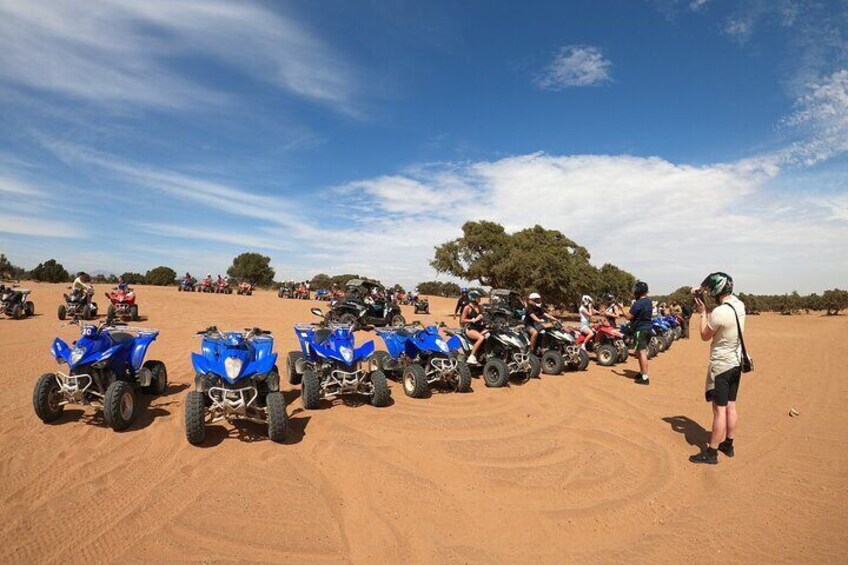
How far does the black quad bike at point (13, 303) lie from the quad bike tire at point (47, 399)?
11999 mm

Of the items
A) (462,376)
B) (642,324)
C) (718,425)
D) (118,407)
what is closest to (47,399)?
(118,407)

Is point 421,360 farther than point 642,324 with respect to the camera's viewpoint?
No

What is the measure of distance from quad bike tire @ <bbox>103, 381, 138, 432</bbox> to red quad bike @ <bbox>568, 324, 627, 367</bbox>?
8465 millimetres

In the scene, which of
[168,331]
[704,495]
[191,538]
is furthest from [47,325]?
[704,495]

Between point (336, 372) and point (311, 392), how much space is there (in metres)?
0.42

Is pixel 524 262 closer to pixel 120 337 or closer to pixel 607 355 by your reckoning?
pixel 607 355

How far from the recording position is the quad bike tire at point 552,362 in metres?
9.28

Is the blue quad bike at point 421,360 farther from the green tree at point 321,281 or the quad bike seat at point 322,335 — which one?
the green tree at point 321,281

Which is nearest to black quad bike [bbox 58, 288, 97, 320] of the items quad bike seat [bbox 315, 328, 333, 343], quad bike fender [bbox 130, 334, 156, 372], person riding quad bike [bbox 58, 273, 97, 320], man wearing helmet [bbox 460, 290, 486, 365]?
person riding quad bike [bbox 58, 273, 97, 320]

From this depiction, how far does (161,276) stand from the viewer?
48.5 m

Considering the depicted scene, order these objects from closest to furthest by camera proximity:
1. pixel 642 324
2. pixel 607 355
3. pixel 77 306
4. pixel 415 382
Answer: pixel 415 382 → pixel 642 324 → pixel 607 355 → pixel 77 306

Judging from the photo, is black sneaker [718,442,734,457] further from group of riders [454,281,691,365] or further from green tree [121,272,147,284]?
green tree [121,272,147,284]

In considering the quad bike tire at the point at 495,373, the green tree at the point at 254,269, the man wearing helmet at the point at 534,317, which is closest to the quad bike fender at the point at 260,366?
the quad bike tire at the point at 495,373

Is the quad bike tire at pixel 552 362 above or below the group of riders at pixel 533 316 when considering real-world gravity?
below
